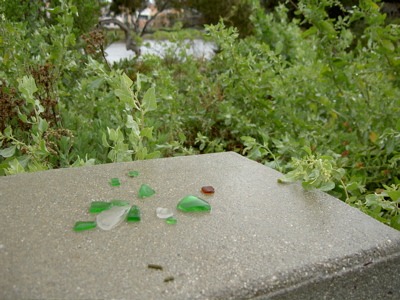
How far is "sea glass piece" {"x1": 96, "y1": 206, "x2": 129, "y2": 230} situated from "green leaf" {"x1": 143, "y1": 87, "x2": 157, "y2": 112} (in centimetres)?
50

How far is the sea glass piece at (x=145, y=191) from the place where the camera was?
1035 mm

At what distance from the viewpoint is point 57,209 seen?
95 cm

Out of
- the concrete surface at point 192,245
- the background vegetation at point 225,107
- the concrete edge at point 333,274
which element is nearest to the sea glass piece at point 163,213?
the concrete surface at point 192,245

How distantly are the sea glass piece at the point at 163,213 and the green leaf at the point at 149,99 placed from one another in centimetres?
50

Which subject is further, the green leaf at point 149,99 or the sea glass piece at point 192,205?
the green leaf at point 149,99

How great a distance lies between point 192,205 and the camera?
98 cm

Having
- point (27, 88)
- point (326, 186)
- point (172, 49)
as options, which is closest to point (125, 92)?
point (27, 88)

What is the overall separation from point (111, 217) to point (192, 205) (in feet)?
0.60

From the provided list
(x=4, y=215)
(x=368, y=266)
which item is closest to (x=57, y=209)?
(x=4, y=215)

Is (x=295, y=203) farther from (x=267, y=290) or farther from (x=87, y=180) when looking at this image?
(x=87, y=180)

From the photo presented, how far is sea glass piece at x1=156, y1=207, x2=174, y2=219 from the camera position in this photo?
0.94 meters

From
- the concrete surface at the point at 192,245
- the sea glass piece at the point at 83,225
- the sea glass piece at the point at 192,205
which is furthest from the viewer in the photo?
the sea glass piece at the point at 192,205

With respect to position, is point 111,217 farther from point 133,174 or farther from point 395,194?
point 395,194

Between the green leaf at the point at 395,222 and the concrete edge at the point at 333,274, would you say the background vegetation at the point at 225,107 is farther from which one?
the concrete edge at the point at 333,274
